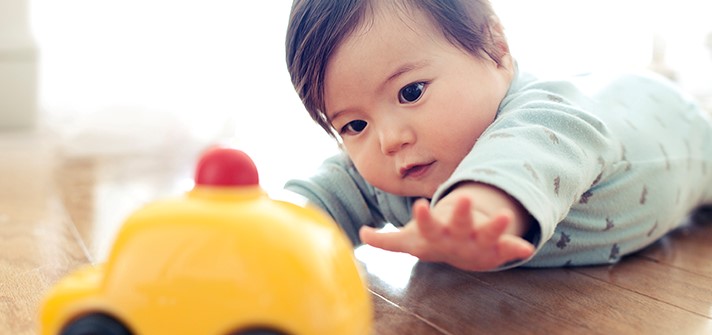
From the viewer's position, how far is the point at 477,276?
0.75m

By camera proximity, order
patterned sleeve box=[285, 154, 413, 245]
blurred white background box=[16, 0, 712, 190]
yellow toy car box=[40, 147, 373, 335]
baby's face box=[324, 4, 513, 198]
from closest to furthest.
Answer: yellow toy car box=[40, 147, 373, 335], baby's face box=[324, 4, 513, 198], patterned sleeve box=[285, 154, 413, 245], blurred white background box=[16, 0, 712, 190]

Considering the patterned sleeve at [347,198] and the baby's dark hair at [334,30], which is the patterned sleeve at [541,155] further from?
the patterned sleeve at [347,198]

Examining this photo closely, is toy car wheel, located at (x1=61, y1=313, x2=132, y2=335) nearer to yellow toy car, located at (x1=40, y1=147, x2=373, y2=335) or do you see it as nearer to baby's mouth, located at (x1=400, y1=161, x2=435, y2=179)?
yellow toy car, located at (x1=40, y1=147, x2=373, y2=335)

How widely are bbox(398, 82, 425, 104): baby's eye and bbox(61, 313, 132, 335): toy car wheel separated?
0.37m

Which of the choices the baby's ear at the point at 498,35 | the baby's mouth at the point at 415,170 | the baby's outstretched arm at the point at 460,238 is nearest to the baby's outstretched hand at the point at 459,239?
the baby's outstretched arm at the point at 460,238

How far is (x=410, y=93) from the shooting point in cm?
71

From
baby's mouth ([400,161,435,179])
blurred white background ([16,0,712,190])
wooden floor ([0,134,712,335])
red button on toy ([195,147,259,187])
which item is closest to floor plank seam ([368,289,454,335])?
wooden floor ([0,134,712,335])

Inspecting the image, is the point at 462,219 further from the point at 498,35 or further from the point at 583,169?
the point at 498,35

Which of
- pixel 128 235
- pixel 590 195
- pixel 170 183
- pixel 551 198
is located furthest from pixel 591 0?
pixel 128 235

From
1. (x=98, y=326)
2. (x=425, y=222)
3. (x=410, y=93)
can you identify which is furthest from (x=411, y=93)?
(x=98, y=326)

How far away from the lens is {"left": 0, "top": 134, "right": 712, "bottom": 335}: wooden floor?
607mm

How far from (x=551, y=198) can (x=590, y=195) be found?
211 mm

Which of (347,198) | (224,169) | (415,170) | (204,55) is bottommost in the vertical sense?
(204,55)

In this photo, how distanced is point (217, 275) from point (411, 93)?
0.36m
